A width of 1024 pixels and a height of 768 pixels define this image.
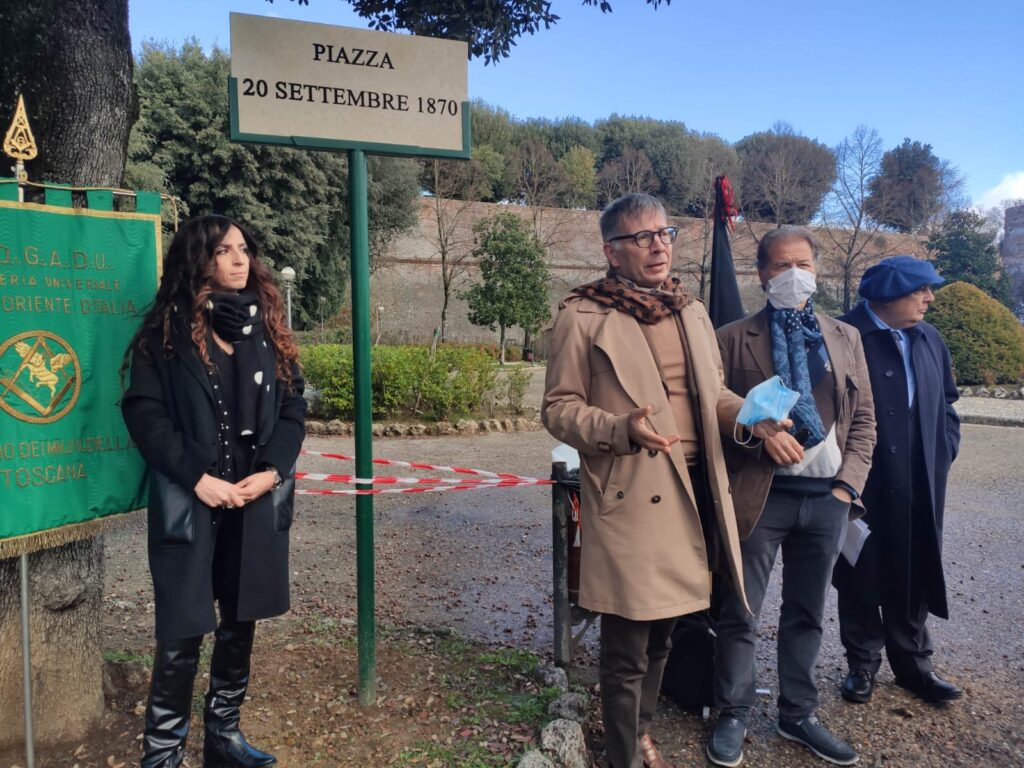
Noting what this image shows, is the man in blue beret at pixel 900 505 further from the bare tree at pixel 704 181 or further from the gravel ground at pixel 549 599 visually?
the bare tree at pixel 704 181

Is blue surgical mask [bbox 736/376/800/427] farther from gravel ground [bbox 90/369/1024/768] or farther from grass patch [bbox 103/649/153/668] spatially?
grass patch [bbox 103/649/153/668]

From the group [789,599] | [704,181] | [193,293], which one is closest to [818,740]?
[789,599]

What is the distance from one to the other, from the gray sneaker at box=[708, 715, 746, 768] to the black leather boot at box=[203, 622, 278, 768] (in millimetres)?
1635

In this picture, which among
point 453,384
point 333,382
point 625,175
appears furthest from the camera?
point 625,175

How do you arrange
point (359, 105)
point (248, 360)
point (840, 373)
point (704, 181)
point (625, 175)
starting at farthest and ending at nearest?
point (625, 175)
point (704, 181)
point (840, 373)
point (359, 105)
point (248, 360)

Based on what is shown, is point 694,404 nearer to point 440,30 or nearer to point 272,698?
point 272,698

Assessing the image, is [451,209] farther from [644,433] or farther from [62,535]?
[644,433]

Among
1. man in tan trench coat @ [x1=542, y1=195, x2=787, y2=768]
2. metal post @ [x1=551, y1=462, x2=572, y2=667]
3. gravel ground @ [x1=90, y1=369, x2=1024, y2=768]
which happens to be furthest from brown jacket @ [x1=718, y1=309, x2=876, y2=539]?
gravel ground @ [x1=90, y1=369, x2=1024, y2=768]

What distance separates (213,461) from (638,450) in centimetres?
129

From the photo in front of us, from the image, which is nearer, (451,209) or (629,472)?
(629,472)

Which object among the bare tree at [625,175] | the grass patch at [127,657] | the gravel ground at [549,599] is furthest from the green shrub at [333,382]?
the bare tree at [625,175]

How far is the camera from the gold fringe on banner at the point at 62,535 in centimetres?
231

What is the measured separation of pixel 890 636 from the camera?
3.36 meters

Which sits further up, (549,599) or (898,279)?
(898,279)
